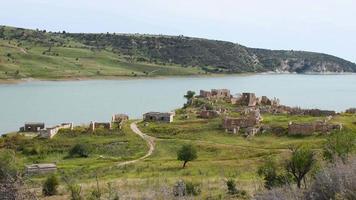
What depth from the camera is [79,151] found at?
2306 inches

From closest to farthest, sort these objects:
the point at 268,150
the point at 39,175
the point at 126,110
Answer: the point at 39,175, the point at 268,150, the point at 126,110

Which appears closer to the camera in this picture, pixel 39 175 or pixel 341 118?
pixel 39 175

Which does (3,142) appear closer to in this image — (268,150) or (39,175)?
(39,175)

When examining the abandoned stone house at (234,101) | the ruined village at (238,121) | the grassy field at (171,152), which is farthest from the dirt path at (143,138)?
the abandoned stone house at (234,101)

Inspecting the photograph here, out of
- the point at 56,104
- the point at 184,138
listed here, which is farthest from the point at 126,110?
the point at 184,138

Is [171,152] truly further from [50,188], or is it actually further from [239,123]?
[50,188]

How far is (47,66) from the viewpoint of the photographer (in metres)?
187

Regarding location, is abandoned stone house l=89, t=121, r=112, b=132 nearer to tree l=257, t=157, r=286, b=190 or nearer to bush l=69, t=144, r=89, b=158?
bush l=69, t=144, r=89, b=158

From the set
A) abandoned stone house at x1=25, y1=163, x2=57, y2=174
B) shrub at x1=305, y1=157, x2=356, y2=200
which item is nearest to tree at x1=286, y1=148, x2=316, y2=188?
shrub at x1=305, y1=157, x2=356, y2=200

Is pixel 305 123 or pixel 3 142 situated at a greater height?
pixel 305 123

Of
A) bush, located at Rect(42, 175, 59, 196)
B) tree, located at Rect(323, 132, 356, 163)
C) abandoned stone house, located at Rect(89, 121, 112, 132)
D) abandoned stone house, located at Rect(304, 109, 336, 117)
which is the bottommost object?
abandoned stone house, located at Rect(89, 121, 112, 132)

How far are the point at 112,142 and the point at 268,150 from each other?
17.0 m

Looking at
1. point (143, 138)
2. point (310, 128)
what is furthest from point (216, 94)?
point (310, 128)

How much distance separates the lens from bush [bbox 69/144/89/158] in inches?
2292
